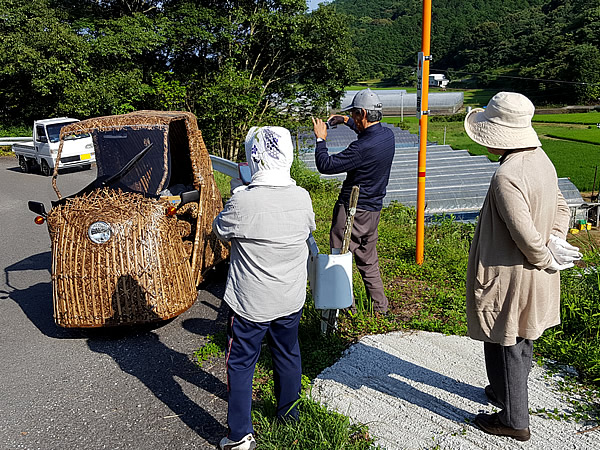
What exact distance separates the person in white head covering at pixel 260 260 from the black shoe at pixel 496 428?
1.25 metres

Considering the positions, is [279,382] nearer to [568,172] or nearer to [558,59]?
[568,172]

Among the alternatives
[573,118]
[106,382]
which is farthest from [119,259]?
[573,118]

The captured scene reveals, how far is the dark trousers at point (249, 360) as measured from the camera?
10.5 ft

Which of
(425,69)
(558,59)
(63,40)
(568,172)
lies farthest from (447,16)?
(425,69)

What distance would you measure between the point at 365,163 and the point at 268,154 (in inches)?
79.6

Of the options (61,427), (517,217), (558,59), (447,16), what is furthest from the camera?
(447,16)

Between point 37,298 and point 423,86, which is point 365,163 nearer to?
point 423,86

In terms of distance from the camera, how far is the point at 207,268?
6.16 meters

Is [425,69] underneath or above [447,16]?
underneath

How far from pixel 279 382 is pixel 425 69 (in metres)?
4.28

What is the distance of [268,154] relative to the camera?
3098mm

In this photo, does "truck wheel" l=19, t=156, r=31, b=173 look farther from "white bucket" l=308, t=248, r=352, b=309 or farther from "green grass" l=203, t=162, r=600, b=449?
"white bucket" l=308, t=248, r=352, b=309

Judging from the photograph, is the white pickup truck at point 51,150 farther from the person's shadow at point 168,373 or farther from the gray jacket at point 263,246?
the gray jacket at point 263,246

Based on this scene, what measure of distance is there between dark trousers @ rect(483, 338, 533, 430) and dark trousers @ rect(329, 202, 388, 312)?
6.58 feet
